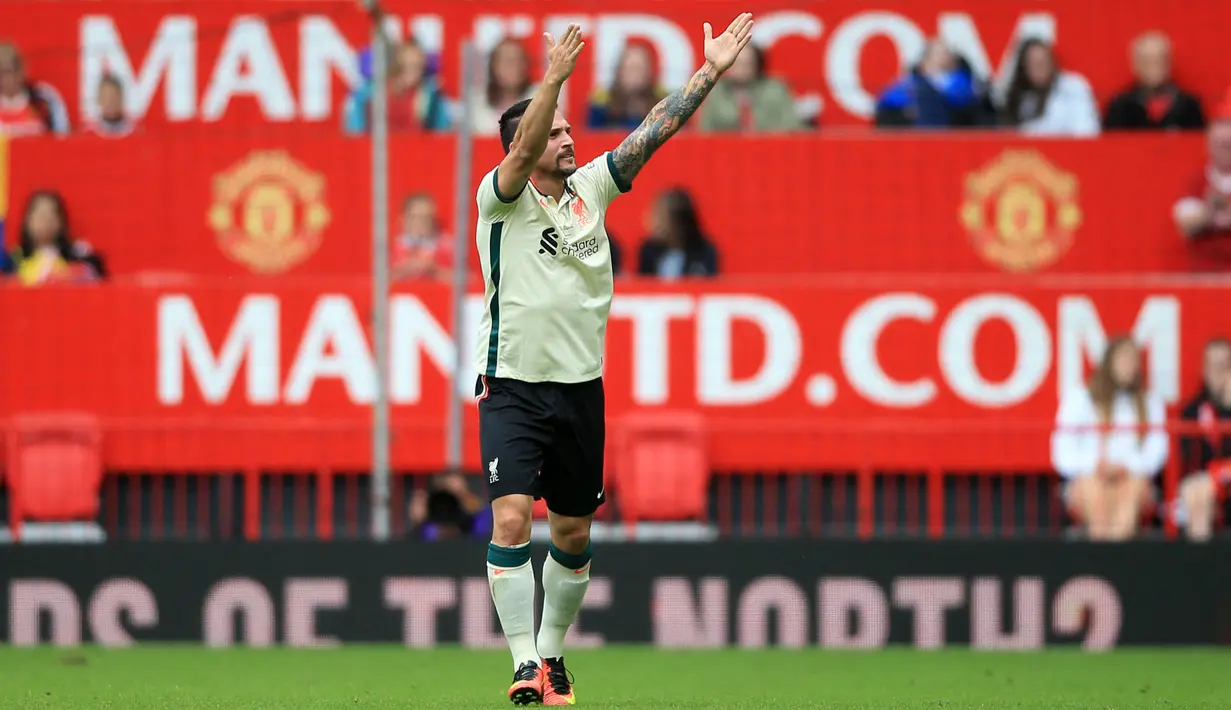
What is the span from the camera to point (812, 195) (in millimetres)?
14633

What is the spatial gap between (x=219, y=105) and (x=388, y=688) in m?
8.32

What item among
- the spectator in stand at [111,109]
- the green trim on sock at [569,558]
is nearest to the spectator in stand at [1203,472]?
the green trim on sock at [569,558]

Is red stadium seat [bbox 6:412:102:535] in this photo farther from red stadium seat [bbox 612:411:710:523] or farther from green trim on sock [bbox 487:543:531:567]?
green trim on sock [bbox 487:543:531:567]

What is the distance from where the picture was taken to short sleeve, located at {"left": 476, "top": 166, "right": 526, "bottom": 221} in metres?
7.23

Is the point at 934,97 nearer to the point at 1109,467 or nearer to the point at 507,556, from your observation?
the point at 1109,467

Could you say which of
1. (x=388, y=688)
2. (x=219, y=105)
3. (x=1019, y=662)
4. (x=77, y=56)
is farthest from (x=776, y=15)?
(x=388, y=688)

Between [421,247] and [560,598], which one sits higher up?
[421,247]

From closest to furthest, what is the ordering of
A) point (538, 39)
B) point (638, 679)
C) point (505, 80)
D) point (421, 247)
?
1. point (638, 679)
2. point (421, 247)
3. point (505, 80)
4. point (538, 39)

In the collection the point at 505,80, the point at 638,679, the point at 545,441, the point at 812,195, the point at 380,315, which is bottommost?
the point at 638,679

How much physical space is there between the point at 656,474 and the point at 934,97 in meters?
4.04

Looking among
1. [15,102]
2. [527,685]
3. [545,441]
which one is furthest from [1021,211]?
[527,685]

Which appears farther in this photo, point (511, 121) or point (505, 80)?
point (505, 80)

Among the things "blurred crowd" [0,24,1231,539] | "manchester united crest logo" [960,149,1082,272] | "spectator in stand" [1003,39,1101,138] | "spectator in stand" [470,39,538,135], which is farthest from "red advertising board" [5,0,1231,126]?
"manchester united crest logo" [960,149,1082,272]

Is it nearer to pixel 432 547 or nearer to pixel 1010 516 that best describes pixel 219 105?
pixel 432 547
